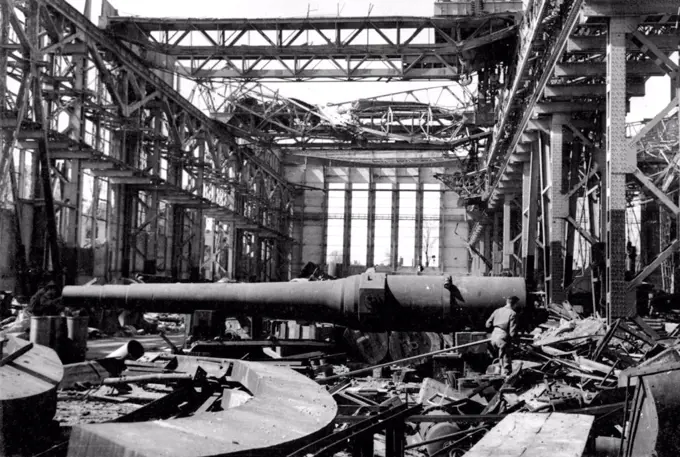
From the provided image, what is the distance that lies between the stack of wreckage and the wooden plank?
0.04ft

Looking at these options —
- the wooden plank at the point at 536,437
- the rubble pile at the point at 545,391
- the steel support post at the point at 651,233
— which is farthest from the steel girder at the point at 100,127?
the steel support post at the point at 651,233

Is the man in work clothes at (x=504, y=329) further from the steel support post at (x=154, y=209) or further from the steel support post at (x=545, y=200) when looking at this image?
the steel support post at (x=154, y=209)

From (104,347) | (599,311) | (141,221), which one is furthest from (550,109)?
(141,221)

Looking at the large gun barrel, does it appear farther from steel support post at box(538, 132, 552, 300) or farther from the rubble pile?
steel support post at box(538, 132, 552, 300)

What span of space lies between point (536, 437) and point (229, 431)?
196cm

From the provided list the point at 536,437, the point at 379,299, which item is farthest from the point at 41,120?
the point at 536,437

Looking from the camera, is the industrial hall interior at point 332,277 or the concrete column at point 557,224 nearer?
the industrial hall interior at point 332,277

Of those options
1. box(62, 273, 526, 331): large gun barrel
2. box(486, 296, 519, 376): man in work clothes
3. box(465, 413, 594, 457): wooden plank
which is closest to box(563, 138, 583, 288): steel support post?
box(62, 273, 526, 331): large gun barrel

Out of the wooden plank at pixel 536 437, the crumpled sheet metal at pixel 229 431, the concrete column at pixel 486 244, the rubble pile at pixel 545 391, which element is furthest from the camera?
the concrete column at pixel 486 244

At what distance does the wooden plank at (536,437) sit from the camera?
4.11m

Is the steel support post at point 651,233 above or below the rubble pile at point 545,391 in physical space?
above

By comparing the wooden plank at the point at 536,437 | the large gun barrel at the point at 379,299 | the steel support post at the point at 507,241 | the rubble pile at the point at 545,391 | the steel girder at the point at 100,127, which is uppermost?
the steel girder at the point at 100,127

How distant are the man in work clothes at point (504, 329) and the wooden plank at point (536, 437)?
3.74 metres

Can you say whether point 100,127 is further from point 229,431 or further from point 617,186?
point 229,431
